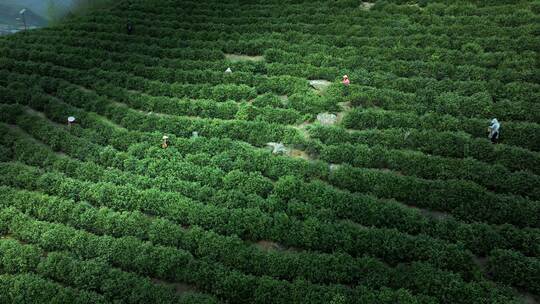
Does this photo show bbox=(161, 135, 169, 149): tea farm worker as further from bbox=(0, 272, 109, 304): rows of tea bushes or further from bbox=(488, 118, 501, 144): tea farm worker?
bbox=(488, 118, 501, 144): tea farm worker

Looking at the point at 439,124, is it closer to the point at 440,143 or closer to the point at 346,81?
the point at 440,143

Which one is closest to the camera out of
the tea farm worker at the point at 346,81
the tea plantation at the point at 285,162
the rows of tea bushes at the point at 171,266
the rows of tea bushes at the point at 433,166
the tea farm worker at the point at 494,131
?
the rows of tea bushes at the point at 171,266

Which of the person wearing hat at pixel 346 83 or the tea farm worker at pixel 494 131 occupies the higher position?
the person wearing hat at pixel 346 83

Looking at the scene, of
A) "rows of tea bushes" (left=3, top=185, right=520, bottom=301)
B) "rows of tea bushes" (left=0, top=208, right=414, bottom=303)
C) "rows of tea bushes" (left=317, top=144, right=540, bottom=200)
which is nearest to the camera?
"rows of tea bushes" (left=3, top=185, right=520, bottom=301)

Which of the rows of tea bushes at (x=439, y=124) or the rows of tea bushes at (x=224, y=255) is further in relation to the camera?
the rows of tea bushes at (x=439, y=124)

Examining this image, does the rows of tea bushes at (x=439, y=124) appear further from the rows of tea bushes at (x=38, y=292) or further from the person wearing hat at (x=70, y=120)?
the person wearing hat at (x=70, y=120)

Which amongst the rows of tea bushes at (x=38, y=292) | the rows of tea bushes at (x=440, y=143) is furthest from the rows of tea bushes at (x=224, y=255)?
the rows of tea bushes at (x=440, y=143)

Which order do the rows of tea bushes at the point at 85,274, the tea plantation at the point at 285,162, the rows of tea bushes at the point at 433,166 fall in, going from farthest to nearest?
the rows of tea bushes at the point at 433,166 < the tea plantation at the point at 285,162 < the rows of tea bushes at the point at 85,274

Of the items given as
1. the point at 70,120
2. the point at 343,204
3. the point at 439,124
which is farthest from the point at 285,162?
the point at 70,120

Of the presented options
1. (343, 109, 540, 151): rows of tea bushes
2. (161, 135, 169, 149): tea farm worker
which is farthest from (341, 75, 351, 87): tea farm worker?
(161, 135, 169, 149): tea farm worker

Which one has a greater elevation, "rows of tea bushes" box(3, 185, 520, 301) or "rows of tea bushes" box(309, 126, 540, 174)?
"rows of tea bushes" box(309, 126, 540, 174)
